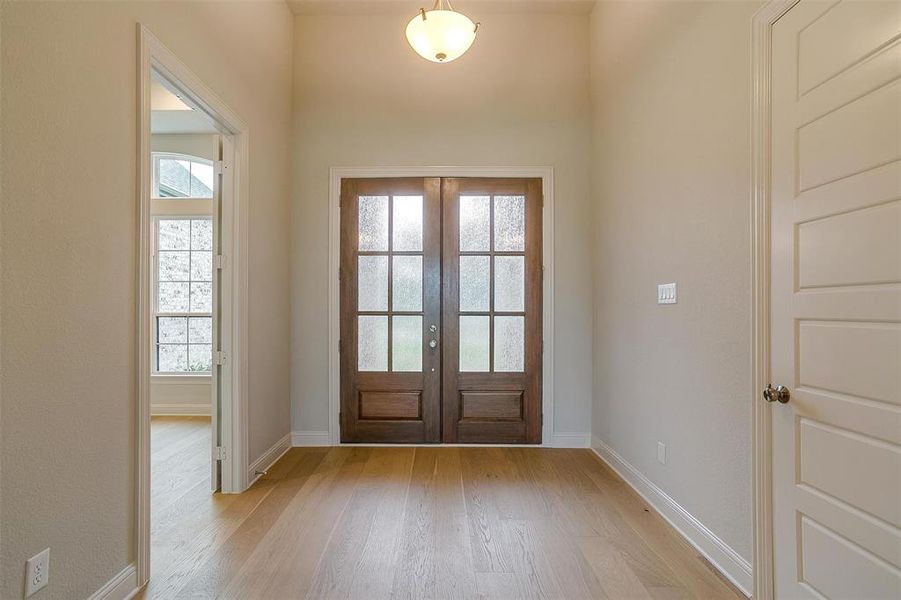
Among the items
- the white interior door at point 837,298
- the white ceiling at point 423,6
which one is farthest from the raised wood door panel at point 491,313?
the white interior door at point 837,298

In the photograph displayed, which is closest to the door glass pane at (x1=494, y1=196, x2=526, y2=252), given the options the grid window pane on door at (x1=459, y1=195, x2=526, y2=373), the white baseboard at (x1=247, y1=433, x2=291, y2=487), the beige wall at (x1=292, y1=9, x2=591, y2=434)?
the grid window pane on door at (x1=459, y1=195, x2=526, y2=373)

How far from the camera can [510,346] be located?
12.4 ft

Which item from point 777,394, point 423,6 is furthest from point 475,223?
point 777,394

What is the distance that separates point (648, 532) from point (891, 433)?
4.55ft

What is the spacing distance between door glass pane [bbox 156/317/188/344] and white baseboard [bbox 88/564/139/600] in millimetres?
3748

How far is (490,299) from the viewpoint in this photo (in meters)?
3.77

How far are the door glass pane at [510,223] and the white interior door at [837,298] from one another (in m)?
2.17

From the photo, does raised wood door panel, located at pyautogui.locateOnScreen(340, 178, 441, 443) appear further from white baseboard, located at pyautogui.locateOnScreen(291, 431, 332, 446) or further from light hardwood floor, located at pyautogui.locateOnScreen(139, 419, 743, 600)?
light hardwood floor, located at pyautogui.locateOnScreen(139, 419, 743, 600)

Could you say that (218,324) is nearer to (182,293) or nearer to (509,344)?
(509,344)

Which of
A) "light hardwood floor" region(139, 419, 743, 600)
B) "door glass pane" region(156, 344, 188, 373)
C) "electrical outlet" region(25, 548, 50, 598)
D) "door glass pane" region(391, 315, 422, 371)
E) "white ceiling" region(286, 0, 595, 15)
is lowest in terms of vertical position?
"light hardwood floor" region(139, 419, 743, 600)

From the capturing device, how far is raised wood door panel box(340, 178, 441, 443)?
148 inches

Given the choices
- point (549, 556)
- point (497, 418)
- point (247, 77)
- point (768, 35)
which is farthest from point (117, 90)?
point (497, 418)

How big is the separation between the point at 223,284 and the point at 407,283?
4.74 feet

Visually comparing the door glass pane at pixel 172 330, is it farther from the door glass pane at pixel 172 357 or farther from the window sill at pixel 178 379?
the window sill at pixel 178 379
